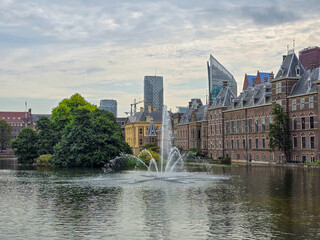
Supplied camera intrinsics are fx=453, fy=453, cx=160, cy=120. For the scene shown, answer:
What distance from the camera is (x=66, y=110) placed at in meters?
93.1

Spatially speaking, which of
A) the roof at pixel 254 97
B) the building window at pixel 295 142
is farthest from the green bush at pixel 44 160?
the building window at pixel 295 142

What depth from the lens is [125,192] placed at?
113ft

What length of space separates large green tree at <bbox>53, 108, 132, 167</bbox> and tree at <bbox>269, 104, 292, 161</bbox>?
2609 cm

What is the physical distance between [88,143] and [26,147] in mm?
19742

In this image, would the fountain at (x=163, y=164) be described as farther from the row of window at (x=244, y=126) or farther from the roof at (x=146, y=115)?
the roof at (x=146, y=115)

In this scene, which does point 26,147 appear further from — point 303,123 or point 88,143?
point 303,123

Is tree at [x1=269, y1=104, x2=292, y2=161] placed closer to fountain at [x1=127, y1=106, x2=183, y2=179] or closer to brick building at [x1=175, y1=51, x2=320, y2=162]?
brick building at [x1=175, y1=51, x2=320, y2=162]

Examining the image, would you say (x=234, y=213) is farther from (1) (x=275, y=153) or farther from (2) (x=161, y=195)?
(1) (x=275, y=153)

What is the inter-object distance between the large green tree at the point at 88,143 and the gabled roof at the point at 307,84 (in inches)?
1244

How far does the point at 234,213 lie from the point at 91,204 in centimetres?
897

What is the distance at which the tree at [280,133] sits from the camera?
77.2 meters

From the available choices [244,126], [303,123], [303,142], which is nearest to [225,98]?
[244,126]

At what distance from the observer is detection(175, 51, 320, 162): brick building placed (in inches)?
2899

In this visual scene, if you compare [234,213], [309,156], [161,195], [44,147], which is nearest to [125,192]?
[161,195]
